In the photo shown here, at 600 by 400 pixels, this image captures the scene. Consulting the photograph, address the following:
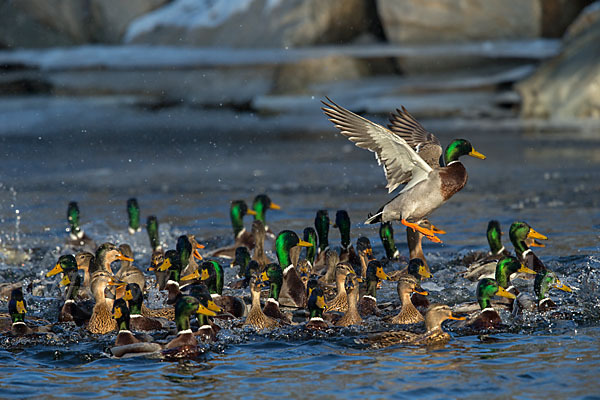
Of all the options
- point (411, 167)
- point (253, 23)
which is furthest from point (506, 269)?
point (253, 23)

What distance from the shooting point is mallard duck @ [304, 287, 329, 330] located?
6.91 metres

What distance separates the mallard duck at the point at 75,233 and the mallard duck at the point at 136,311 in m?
3.41

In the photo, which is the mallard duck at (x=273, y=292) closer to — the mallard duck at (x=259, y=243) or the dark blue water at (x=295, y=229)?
the dark blue water at (x=295, y=229)

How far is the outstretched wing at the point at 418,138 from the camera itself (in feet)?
28.7

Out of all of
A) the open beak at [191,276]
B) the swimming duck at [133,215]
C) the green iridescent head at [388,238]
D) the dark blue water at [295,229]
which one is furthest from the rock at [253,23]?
the open beak at [191,276]

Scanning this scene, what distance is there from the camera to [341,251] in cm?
972

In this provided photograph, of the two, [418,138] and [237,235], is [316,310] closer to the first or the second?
[418,138]

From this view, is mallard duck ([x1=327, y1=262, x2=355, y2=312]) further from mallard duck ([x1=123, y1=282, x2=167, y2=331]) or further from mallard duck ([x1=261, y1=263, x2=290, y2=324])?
mallard duck ([x1=123, y1=282, x2=167, y2=331])

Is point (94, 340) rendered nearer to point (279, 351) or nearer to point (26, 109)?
point (279, 351)

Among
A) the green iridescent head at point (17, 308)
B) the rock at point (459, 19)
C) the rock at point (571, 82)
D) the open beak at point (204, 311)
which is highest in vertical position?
the rock at point (459, 19)

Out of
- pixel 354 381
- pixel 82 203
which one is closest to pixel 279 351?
pixel 354 381

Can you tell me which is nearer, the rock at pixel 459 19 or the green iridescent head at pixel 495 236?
the green iridescent head at pixel 495 236

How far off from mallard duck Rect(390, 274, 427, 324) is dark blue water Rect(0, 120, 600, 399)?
561 millimetres

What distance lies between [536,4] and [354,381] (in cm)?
1591
